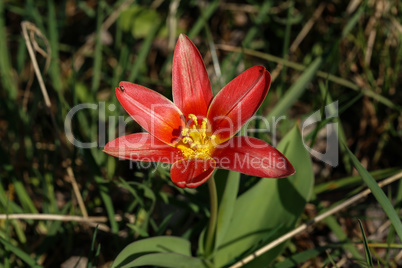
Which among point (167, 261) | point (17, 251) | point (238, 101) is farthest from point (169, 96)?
point (17, 251)

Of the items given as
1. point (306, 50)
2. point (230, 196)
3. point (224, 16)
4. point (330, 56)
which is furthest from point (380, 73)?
point (230, 196)

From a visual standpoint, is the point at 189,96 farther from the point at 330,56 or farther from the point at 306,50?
the point at 306,50

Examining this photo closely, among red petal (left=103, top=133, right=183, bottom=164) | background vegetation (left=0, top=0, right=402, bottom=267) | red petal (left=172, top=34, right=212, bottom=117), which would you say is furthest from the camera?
background vegetation (left=0, top=0, right=402, bottom=267)

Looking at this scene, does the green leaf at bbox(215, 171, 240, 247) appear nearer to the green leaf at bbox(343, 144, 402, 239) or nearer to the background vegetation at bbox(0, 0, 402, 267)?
the background vegetation at bbox(0, 0, 402, 267)

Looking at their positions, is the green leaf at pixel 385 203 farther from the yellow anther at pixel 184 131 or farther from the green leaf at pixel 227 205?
the yellow anther at pixel 184 131

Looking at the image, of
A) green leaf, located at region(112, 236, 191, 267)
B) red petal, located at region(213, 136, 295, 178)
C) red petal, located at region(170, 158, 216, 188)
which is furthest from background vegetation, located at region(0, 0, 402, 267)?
red petal, located at region(213, 136, 295, 178)

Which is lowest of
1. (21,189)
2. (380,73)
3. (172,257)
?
Result: (21,189)

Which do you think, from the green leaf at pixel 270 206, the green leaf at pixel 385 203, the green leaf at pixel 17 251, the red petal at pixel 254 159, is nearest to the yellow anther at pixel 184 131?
the red petal at pixel 254 159

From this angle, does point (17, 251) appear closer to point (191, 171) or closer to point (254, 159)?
point (191, 171)

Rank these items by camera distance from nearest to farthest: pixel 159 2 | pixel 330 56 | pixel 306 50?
pixel 330 56, pixel 306 50, pixel 159 2
